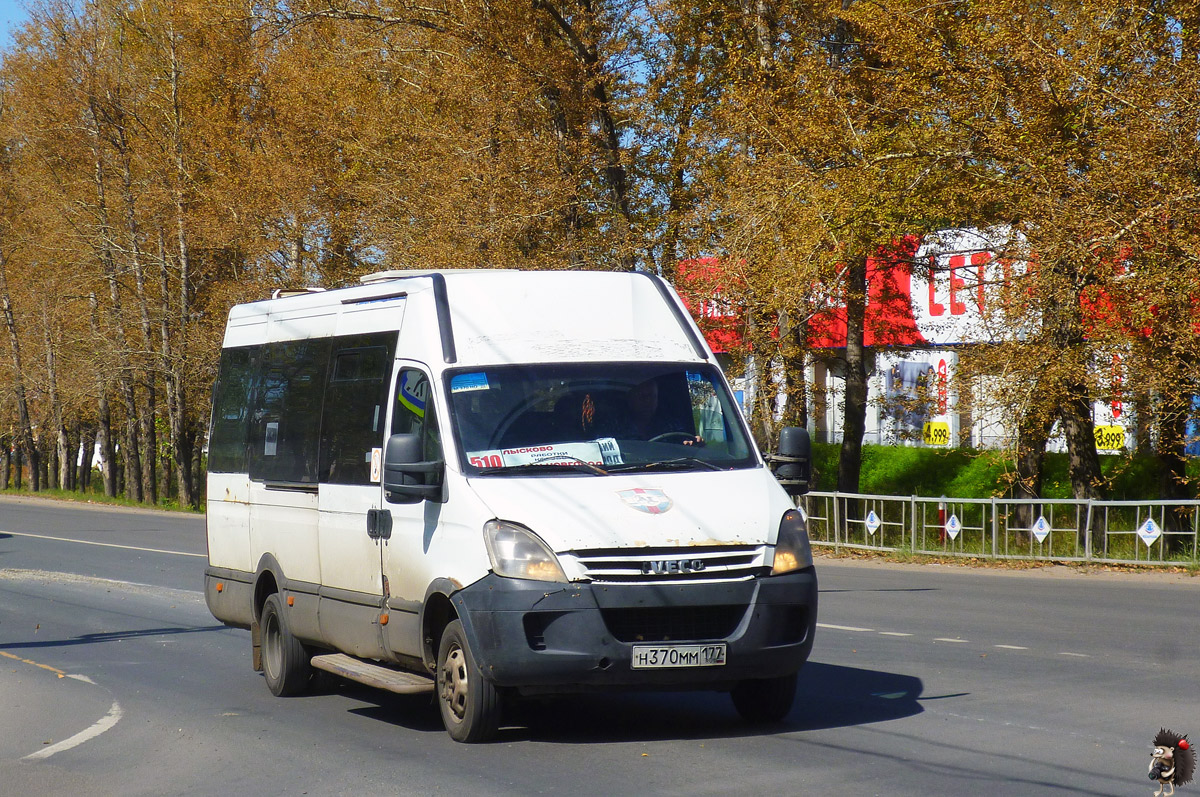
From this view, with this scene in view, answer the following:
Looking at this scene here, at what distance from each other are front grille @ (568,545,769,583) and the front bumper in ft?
0.17

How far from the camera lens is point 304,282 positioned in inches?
1385

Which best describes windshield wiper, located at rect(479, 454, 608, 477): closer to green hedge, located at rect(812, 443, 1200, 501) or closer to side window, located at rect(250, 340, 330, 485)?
side window, located at rect(250, 340, 330, 485)

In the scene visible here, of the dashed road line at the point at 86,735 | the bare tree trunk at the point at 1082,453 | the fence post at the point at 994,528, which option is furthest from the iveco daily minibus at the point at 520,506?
the bare tree trunk at the point at 1082,453

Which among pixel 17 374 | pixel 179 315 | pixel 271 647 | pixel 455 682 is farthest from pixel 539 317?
pixel 17 374

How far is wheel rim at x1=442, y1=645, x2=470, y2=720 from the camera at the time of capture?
24.0 feet

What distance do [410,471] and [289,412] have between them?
8.43ft

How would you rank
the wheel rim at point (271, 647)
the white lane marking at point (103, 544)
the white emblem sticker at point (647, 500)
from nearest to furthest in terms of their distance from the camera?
the white emblem sticker at point (647, 500) < the wheel rim at point (271, 647) < the white lane marking at point (103, 544)

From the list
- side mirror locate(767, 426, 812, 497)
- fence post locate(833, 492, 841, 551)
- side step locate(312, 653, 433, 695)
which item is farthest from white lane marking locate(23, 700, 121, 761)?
fence post locate(833, 492, 841, 551)

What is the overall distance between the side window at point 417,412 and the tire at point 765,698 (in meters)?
2.13

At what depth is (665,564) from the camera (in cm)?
703

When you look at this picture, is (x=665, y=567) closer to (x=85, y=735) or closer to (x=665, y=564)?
(x=665, y=564)

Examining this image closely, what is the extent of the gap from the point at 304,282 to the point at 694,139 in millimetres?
12805

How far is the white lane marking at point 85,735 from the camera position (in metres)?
7.65

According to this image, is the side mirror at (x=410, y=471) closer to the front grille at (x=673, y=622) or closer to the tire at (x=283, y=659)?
the front grille at (x=673, y=622)
